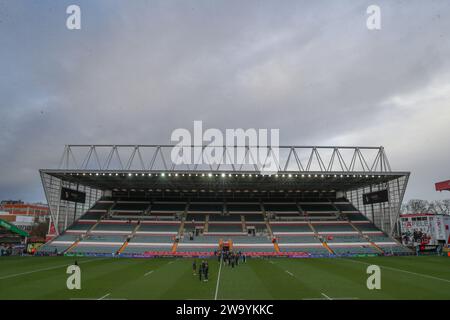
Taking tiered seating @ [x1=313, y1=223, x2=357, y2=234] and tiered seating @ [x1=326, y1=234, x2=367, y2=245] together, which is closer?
tiered seating @ [x1=326, y1=234, x2=367, y2=245]

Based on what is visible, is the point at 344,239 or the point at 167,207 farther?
the point at 167,207

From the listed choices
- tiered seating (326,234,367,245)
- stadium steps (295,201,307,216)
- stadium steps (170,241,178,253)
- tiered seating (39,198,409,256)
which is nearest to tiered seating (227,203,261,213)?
tiered seating (39,198,409,256)

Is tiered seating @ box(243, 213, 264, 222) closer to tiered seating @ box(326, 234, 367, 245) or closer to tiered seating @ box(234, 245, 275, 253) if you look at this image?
tiered seating @ box(234, 245, 275, 253)

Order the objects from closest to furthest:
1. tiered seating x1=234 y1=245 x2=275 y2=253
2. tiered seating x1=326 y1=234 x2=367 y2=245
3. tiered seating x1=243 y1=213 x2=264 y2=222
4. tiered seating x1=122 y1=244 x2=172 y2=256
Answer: tiered seating x1=122 y1=244 x2=172 y2=256
tiered seating x1=234 y1=245 x2=275 y2=253
tiered seating x1=326 y1=234 x2=367 y2=245
tiered seating x1=243 y1=213 x2=264 y2=222

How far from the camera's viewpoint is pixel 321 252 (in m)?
48.6

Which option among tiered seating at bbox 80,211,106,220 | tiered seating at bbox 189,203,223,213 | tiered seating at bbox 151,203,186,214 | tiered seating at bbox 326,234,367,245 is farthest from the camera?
tiered seating at bbox 189,203,223,213

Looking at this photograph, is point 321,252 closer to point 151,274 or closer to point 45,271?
point 151,274

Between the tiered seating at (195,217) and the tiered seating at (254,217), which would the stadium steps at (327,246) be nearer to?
the tiered seating at (254,217)

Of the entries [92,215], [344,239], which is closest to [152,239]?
[92,215]

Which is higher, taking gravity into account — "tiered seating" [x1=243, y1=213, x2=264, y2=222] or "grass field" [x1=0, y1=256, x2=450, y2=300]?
"tiered seating" [x1=243, y1=213, x2=264, y2=222]

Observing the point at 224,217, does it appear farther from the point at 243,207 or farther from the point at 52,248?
the point at 52,248

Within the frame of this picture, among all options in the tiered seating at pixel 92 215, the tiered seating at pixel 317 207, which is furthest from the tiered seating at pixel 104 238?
the tiered seating at pixel 317 207

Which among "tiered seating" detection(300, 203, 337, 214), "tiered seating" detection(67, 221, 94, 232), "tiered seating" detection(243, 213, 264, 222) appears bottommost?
"tiered seating" detection(67, 221, 94, 232)

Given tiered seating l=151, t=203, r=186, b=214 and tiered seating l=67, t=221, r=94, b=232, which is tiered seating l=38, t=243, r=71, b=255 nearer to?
tiered seating l=67, t=221, r=94, b=232
